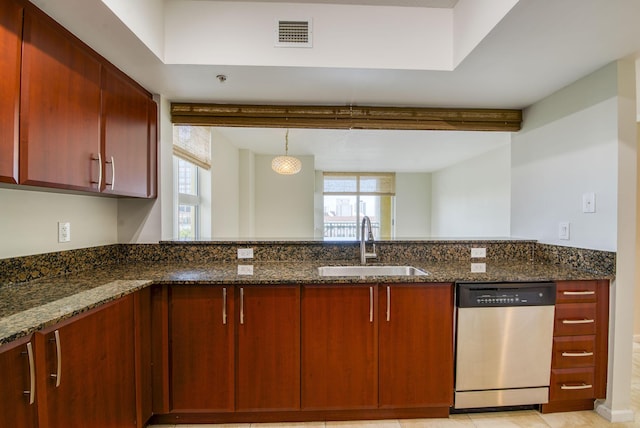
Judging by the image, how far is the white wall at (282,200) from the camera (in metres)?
5.62

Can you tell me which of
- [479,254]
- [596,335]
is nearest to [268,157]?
[479,254]

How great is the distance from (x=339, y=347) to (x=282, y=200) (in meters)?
4.08

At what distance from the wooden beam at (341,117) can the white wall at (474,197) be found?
7.32ft

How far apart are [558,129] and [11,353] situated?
2.93 metres

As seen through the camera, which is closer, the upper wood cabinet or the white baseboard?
the upper wood cabinet

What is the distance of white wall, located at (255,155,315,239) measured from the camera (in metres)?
5.62

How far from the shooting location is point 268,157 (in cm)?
564

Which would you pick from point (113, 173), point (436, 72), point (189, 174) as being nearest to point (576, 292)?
point (436, 72)

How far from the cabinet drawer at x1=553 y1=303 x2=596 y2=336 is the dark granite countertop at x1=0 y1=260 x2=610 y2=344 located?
18cm

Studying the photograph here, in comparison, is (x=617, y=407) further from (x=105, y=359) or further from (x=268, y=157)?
(x=268, y=157)

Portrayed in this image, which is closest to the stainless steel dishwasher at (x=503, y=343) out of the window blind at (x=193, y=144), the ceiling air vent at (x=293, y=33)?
the ceiling air vent at (x=293, y=33)

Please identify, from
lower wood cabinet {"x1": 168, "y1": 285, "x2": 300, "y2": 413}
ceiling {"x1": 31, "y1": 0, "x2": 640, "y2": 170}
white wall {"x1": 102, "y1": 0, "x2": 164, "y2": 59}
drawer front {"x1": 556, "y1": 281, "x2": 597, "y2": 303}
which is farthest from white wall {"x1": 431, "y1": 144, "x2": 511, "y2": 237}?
white wall {"x1": 102, "y1": 0, "x2": 164, "y2": 59}

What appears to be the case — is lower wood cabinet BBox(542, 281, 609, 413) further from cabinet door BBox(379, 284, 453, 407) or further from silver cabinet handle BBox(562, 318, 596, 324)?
cabinet door BBox(379, 284, 453, 407)

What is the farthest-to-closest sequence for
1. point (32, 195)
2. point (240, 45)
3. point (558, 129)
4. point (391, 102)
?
1. point (391, 102)
2. point (558, 129)
3. point (240, 45)
4. point (32, 195)
